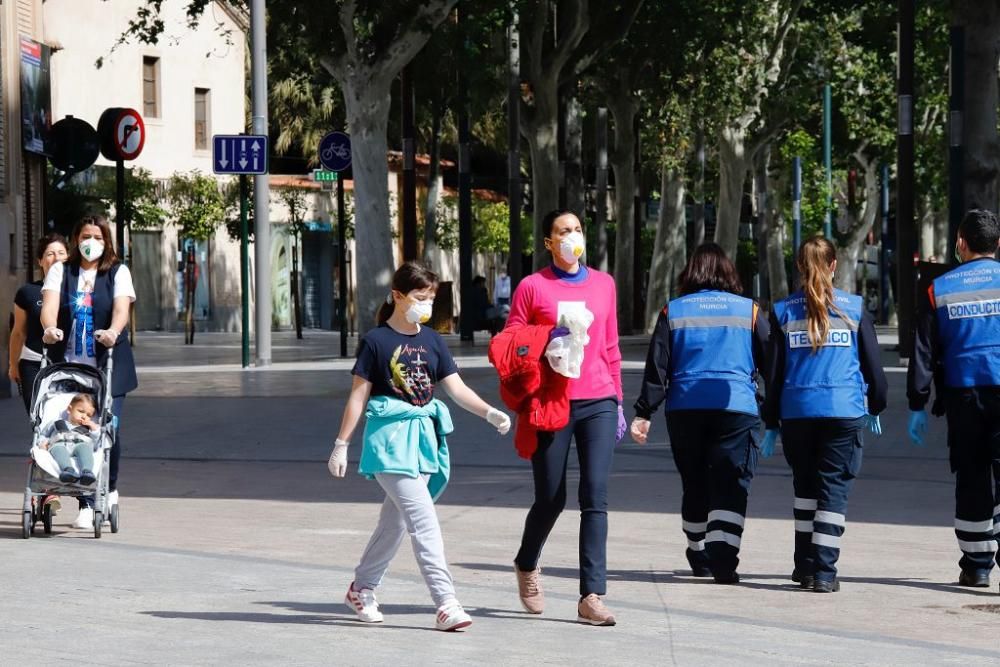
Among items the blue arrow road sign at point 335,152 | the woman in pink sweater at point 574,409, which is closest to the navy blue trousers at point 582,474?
the woman in pink sweater at point 574,409

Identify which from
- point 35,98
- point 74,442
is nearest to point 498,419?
point 74,442

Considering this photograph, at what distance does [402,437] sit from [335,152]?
23.3 meters

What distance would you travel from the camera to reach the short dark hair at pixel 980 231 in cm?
976

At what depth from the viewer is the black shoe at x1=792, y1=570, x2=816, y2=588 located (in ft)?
31.0

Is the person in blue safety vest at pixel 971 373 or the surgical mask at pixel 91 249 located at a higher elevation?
the surgical mask at pixel 91 249

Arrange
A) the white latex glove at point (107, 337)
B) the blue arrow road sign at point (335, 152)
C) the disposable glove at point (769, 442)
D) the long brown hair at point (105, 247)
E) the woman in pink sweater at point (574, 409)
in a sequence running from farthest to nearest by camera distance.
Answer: the blue arrow road sign at point (335, 152) < the long brown hair at point (105, 247) < the white latex glove at point (107, 337) < the disposable glove at point (769, 442) < the woman in pink sweater at point (574, 409)

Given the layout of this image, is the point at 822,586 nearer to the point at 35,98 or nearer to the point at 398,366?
the point at 398,366

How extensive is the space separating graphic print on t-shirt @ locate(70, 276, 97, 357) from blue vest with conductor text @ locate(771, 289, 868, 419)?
394cm

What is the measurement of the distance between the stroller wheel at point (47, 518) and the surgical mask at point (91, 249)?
138cm

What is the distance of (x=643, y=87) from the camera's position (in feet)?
141

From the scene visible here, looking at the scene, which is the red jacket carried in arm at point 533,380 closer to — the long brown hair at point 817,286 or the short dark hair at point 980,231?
the long brown hair at point 817,286

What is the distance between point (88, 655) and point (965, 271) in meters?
4.54

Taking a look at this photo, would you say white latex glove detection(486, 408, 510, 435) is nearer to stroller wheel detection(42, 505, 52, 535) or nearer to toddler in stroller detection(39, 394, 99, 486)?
toddler in stroller detection(39, 394, 99, 486)

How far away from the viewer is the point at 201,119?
57250 millimetres
